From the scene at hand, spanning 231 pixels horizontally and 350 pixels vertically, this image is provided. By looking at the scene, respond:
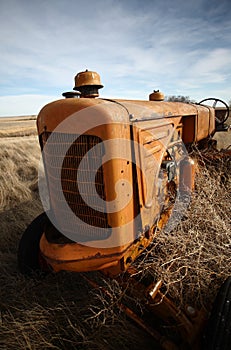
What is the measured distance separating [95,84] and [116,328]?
1.95 metres

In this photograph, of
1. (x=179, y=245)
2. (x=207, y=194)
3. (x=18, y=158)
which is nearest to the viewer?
(x=179, y=245)

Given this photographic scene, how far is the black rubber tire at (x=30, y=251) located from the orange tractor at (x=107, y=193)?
0.44 meters

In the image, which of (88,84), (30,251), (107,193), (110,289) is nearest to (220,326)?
(110,289)

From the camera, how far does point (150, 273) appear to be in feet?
6.76

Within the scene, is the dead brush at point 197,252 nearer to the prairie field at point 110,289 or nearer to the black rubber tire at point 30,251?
the prairie field at point 110,289

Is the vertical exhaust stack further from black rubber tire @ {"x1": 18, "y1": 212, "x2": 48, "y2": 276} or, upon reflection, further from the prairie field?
the prairie field

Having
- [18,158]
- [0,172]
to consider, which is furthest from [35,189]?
[18,158]

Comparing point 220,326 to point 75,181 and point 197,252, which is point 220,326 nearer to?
point 197,252

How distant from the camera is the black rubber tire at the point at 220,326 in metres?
1.39

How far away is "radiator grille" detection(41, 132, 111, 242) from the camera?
5.13 ft

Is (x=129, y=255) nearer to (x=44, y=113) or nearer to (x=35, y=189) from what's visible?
(x=44, y=113)

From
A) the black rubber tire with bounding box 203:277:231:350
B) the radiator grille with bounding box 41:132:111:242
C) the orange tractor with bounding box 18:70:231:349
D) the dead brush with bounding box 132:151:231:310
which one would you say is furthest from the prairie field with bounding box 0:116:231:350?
the radiator grille with bounding box 41:132:111:242

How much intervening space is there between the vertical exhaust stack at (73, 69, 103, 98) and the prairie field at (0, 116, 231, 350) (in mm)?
1414

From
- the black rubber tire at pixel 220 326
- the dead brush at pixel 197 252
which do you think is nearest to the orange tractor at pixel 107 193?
the black rubber tire at pixel 220 326
